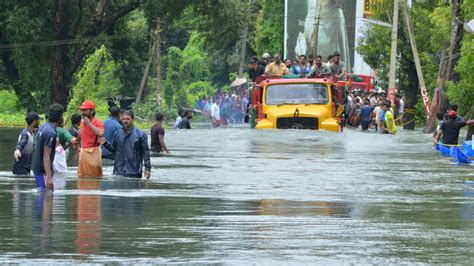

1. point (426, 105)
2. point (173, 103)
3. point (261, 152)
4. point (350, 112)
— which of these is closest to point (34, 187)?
point (261, 152)

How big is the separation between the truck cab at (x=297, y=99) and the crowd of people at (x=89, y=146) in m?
15.6

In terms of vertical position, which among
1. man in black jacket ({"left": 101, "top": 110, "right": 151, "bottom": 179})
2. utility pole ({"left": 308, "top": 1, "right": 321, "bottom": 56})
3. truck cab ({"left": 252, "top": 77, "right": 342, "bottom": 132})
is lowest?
man in black jacket ({"left": 101, "top": 110, "right": 151, "bottom": 179})

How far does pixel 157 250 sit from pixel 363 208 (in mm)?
5266

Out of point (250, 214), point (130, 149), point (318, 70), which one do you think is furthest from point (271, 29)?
point (250, 214)

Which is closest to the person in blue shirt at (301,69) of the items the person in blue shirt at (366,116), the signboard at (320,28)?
the person in blue shirt at (366,116)

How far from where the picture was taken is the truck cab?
127ft

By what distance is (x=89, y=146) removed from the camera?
21344 millimetres

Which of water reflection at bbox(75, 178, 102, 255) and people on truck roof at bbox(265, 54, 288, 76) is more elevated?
people on truck roof at bbox(265, 54, 288, 76)

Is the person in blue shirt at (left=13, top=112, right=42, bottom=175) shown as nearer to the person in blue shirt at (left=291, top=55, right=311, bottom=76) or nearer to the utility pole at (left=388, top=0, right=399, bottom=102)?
the person in blue shirt at (left=291, top=55, right=311, bottom=76)

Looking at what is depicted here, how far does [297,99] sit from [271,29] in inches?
2339

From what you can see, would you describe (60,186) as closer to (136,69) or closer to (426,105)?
(426,105)

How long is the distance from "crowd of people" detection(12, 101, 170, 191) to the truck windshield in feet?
52.2

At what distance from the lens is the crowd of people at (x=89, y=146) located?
1809 cm

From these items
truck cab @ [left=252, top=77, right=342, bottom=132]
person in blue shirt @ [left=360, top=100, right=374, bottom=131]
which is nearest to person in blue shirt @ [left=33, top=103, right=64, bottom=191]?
truck cab @ [left=252, top=77, right=342, bottom=132]
